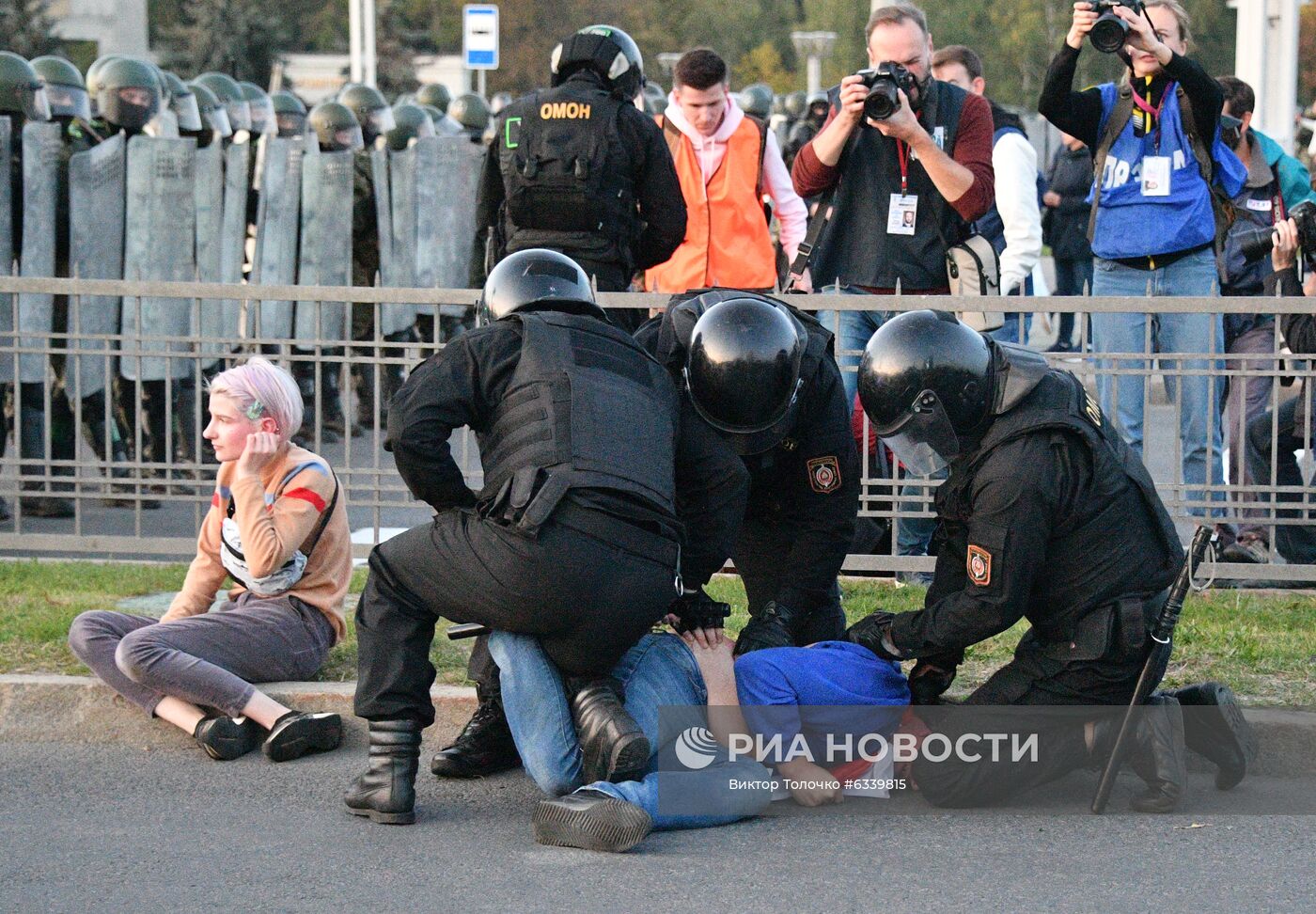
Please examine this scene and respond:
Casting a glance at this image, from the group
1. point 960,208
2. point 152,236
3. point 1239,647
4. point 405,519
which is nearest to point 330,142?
point 152,236

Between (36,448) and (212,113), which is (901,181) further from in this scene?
(212,113)

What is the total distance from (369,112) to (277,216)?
3.85 metres

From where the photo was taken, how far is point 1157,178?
6.96 m

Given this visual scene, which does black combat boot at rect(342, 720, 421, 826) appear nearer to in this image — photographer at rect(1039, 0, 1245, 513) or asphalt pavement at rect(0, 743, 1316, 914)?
asphalt pavement at rect(0, 743, 1316, 914)

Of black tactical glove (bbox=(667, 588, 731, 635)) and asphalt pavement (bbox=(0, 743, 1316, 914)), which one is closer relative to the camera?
asphalt pavement (bbox=(0, 743, 1316, 914))

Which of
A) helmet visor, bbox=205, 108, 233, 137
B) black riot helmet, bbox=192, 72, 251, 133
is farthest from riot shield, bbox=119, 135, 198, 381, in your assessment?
black riot helmet, bbox=192, 72, 251, 133

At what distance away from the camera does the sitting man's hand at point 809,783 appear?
458 centimetres

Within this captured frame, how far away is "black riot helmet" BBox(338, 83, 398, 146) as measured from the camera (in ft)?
46.3

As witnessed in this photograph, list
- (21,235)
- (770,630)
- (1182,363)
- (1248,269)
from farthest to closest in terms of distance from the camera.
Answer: (21,235) → (1248,269) → (1182,363) → (770,630)

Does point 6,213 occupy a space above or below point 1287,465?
above

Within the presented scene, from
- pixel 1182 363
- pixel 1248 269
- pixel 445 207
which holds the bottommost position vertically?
pixel 1182 363

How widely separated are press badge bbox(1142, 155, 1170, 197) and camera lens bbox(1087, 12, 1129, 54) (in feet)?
1.75

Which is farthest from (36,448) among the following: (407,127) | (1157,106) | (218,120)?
(407,127)

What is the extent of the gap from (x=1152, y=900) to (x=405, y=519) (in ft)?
15.5
